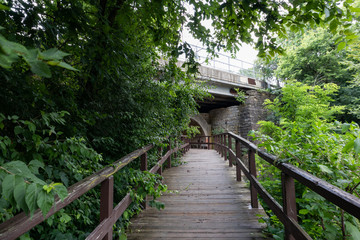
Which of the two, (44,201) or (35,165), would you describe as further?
(35,165)

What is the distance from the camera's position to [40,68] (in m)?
0.50

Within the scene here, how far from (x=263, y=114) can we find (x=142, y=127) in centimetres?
1308

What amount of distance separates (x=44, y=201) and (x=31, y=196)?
40 mm

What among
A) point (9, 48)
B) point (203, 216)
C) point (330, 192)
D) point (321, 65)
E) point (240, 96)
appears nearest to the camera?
point (9, 48)

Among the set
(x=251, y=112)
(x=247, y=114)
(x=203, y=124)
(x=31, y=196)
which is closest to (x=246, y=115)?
(x=247, y=114)

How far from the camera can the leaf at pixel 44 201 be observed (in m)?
0.65

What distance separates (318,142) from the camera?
74.5 inches

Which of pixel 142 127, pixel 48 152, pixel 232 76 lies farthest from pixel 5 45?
pixel 232 76

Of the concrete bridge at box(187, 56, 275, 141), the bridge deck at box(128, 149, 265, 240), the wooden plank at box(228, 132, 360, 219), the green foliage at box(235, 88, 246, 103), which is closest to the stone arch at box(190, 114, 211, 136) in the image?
the concrete bridge at box(187, 56, 275, 141)

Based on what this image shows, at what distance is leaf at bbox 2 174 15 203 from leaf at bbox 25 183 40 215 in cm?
4

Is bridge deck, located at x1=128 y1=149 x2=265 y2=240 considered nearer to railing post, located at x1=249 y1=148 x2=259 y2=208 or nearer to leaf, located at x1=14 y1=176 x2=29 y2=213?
railing post, located at x1=249 y1=148 x2=259 y2=208

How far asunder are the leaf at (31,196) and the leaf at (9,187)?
0.04 m

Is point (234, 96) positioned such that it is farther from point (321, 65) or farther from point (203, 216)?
point (203, 216)

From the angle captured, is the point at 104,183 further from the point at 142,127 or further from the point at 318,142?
the point at 318,142
